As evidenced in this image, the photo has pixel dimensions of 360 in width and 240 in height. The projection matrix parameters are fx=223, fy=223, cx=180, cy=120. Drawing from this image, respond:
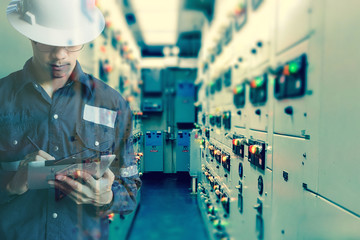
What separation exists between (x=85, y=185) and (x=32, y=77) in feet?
2.20

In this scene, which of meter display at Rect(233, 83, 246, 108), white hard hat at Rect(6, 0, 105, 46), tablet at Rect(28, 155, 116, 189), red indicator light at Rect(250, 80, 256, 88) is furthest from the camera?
meter display at Rect(233, 83, 246, 108)

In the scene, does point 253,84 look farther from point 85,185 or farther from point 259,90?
point 85,185

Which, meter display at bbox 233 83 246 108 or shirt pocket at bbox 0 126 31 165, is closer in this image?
shirt pocket at bbox 0 126 31 165

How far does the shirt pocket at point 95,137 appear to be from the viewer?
1358 millimetres

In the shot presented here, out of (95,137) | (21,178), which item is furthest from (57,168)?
(95,137)

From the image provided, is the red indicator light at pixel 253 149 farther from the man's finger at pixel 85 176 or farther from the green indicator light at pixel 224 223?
the green indicator light at pixel 224 223

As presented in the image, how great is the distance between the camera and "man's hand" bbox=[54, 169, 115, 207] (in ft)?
3.43

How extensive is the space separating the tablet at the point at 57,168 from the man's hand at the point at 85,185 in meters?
0.03

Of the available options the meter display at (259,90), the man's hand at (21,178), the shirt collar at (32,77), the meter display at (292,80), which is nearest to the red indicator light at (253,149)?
the meter display at (259,90)

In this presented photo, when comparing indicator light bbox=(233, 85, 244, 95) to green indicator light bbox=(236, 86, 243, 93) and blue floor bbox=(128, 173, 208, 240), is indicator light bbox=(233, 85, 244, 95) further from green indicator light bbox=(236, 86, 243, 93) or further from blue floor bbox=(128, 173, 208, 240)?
blue floor bbox=(128, 173, 208, 240)

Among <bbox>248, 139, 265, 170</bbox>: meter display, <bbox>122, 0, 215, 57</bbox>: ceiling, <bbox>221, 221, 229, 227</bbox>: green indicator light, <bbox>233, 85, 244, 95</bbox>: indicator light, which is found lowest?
<bbox>221, 221, 229, 227</bbox>: green indicator light

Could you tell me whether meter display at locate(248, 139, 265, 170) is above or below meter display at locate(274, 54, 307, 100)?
below

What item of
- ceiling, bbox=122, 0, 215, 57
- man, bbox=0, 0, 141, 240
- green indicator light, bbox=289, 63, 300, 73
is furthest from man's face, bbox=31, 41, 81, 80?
ceiling, bbox=122, 0, 215, 57

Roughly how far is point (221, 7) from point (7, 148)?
256 cm
